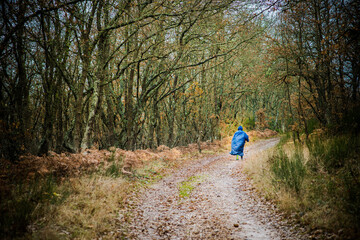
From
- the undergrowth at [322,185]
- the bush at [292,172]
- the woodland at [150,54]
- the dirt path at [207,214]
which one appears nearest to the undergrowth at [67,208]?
the dirt path at [207,214]

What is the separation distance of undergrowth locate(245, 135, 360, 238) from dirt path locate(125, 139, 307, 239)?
0.43 metres

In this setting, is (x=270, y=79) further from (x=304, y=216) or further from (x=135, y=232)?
(x=135, y=232)

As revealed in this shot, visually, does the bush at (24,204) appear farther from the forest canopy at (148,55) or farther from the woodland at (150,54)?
the forest canopy at (148,55)

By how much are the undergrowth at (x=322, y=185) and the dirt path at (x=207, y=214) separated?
1.41 feet

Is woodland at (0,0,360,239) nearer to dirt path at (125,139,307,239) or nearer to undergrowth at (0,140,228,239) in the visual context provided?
dirt path at (125,139,307,239)

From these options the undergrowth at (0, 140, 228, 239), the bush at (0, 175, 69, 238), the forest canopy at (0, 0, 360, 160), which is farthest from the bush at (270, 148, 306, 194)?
the bush at (0, 175, 69, 238)

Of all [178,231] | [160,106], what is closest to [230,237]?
[178,231]

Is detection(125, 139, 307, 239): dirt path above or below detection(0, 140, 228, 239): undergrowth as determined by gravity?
below

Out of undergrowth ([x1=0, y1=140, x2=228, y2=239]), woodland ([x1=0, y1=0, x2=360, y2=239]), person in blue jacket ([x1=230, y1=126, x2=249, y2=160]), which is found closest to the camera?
undergrowth ([x1=0, y1=140, x2=228, y2=239])

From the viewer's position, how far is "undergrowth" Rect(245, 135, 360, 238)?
376 cm

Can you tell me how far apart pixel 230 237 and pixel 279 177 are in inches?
111

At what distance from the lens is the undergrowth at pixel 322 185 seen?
3.76 m

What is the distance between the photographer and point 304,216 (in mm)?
4191

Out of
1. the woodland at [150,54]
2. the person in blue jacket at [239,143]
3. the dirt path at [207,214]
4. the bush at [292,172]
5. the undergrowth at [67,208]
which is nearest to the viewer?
the undergrowth at [67,208]
